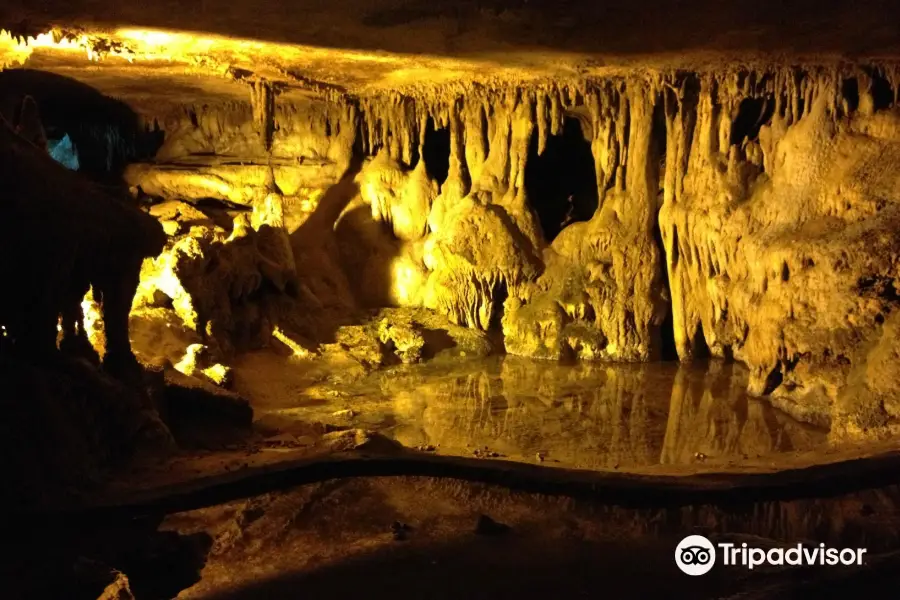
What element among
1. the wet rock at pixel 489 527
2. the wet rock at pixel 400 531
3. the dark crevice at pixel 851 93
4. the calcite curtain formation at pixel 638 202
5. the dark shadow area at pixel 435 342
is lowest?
the dark shadow area at pixel 435 342

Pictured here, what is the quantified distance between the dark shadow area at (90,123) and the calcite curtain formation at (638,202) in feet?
4.26

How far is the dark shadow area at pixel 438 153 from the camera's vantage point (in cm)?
1827

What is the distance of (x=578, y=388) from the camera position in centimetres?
1207

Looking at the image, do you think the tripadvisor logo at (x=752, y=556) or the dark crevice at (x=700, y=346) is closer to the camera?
the tripadvisor logo at (x=752, y=556)

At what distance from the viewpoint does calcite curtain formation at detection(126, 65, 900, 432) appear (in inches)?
389

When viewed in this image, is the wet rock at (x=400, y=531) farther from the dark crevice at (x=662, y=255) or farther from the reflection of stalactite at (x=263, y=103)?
the reflection of stalactite at (x=263, y=103)

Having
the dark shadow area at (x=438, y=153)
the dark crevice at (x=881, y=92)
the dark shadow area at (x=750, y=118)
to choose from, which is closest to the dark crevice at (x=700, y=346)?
the dark shadow area at (x=750, y=118)

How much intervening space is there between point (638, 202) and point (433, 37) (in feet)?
20.3

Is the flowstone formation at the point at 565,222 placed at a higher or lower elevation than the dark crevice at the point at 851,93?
lower

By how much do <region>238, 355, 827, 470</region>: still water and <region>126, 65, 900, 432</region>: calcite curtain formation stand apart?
810 mm

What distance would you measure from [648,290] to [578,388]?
9.26ft

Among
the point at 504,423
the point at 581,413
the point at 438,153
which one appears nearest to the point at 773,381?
the point at 581,413

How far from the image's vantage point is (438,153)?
18469 millimetres

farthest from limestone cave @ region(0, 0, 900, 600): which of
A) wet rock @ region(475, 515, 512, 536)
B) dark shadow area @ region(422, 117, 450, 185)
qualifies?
dark shadow area @ region(422, 117, 450, 185)
